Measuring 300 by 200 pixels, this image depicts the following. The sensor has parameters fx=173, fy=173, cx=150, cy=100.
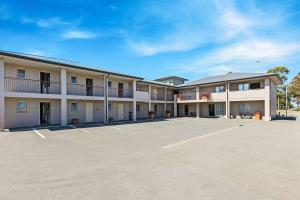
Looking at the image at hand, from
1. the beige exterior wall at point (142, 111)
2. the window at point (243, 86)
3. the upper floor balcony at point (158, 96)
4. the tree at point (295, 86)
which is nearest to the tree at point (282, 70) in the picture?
the tree at point (295, 86)

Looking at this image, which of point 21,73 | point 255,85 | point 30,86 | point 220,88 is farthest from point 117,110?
point 255,85

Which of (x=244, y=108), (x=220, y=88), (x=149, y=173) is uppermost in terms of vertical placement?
(x=220, y=88)

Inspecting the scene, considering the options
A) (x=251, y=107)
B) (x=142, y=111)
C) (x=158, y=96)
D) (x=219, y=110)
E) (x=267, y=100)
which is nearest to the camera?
(x=267, y=100)

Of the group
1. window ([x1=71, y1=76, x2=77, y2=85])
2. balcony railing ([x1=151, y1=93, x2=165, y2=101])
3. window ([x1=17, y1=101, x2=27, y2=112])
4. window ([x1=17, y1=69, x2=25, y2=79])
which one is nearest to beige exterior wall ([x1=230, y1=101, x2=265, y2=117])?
balcony railing ([x1=151, y1=93, x2=165, y2=101])

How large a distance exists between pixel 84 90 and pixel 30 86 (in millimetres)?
4960

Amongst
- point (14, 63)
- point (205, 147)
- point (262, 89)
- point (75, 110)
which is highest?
point (14, 63)

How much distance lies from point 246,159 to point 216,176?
2189 millimetres

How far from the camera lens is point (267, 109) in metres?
21.3

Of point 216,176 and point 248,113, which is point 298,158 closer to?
point 216,176

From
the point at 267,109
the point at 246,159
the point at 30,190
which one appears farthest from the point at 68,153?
the point at 267,109

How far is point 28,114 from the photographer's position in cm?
1512

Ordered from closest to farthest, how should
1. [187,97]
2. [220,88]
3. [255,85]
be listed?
[255,85], [220,88], [187,97]

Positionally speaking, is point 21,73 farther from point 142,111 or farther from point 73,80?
point 142,111

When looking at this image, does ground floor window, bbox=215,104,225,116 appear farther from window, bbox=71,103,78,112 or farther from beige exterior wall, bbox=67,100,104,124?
window, bbox=71,103,78,112
